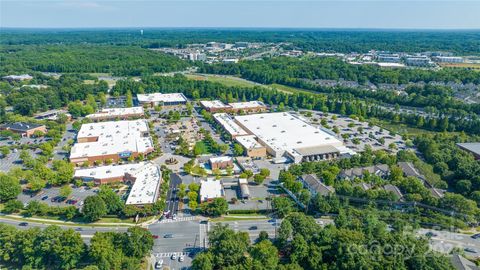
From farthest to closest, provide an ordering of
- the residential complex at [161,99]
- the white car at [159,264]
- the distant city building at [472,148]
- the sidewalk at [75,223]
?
1. the residential complex at [161,99]
2. the distant city building at [472,148]
3. the sidewalk at [75,223]
4. the white car at [159,264]

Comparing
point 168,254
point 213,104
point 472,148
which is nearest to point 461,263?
point 168,254

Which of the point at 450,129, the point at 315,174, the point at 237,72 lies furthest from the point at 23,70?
the point at 450,129

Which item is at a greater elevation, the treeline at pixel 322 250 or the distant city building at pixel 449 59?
the distant city building at pixel 449 59

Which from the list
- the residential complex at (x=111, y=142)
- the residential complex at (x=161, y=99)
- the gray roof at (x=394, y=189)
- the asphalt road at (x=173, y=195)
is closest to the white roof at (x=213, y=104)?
the residential complex at (x=161, y=99)

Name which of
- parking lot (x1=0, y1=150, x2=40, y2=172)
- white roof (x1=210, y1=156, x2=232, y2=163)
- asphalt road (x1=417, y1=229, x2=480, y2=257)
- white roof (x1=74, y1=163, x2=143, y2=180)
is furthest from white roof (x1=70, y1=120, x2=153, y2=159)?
asphalt road (x1=417, y1=229, x2=480, y2=257)

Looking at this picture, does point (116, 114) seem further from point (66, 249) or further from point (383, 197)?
point (383, 197)

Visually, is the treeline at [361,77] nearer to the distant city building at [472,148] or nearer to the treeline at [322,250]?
the distant city building at [472,148]
